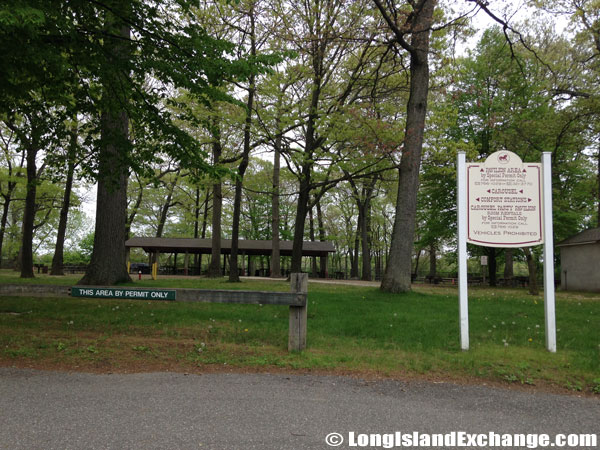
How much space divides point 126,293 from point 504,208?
5431 mm

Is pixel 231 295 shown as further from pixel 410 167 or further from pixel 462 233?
pixel 410 167

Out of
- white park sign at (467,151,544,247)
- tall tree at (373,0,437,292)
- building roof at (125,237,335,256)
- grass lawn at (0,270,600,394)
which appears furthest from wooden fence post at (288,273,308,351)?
building roof at (125,237,335,256)

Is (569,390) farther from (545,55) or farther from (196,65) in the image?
(545,55)

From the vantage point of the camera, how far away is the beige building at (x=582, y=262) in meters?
20.3

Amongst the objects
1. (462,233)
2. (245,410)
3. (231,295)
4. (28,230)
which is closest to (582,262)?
(462,233)

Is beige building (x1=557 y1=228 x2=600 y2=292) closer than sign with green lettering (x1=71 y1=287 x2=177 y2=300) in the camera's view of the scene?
No

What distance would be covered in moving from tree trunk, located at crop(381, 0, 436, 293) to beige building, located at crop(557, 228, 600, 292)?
42.6 ft

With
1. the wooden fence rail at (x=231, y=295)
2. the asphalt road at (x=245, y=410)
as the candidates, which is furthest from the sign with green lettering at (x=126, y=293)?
the asphalt road at (x=245, y=410)

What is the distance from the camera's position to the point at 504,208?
5.98 meters

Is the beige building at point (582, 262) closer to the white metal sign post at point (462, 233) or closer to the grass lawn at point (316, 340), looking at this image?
the grass lawn at point (316, 340)

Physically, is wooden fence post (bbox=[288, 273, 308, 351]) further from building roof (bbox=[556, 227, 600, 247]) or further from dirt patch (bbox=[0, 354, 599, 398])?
building roof (bbox=[556, 227, 600, 247])

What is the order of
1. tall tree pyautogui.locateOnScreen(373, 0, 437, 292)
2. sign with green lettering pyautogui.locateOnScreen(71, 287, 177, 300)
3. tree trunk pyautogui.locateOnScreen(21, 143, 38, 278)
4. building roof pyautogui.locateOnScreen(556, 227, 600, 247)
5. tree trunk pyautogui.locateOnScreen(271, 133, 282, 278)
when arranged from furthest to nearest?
tree trunk pyautogui.locateOnScreen(271, 133, 282, 278)
building roof pyautogui.locateOnScreen(556, 227, 600, 247)
tree trunk pyautogui.locateOnScreen(21, 143, 38, 278)
tall tree pyautogui.locateOnScreen(373, 0, 437, 292)
sign with green lettering pyautogui.locateOnScreen(71, 287, 177, 300)

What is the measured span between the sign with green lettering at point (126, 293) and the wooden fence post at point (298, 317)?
1637mm

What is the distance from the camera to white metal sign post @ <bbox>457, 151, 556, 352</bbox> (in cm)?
589
